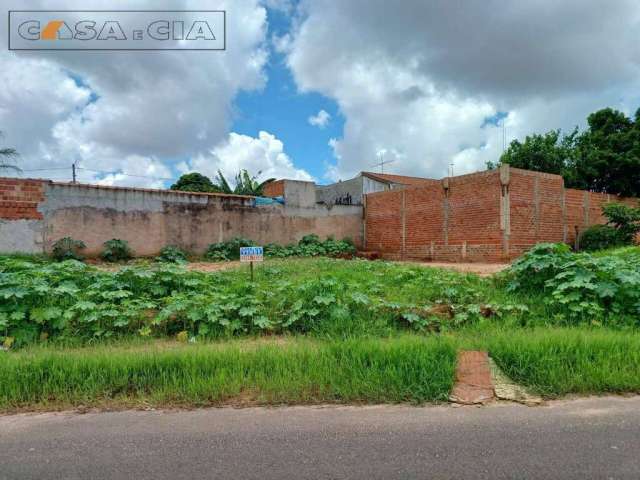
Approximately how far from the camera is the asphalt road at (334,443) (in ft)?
7.07

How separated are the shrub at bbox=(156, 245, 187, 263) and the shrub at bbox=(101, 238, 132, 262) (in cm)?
104

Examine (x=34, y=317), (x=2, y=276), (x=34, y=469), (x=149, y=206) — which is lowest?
(x=34, y=469)

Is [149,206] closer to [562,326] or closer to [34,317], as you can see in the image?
[34,317]

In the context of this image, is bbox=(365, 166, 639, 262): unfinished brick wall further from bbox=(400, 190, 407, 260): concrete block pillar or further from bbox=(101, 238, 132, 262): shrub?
bbox=(101, 238, 132, 262): shrub

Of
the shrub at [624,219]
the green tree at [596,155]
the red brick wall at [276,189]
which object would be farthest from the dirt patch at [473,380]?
the green tree at [596,155]

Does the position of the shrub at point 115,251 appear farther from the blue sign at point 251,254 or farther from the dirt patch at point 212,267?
the blue sign at point 251,254

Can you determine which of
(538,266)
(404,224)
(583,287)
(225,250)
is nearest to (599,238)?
(404,224)

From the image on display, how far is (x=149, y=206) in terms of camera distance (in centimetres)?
1343

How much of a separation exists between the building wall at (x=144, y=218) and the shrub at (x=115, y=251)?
0.28 meters

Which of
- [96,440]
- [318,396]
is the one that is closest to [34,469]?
[96,440]

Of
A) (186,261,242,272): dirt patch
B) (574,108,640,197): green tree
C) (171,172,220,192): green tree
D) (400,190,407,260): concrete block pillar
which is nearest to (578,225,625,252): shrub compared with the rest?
(400,190,407,260): concrete block pillar

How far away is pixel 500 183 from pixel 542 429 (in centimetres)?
1167

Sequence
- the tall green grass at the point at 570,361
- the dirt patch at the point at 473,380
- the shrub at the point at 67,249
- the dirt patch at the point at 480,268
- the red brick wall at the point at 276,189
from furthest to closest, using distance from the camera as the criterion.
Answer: the red brick wall at the point at 276,189, the shrub at the point at 67,249, the dirt patch at the point at 480,268, the tall green grass at the point at 570,361, the dirt patch at the point at 473,380

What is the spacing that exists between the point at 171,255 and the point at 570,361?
12189 millimetres
